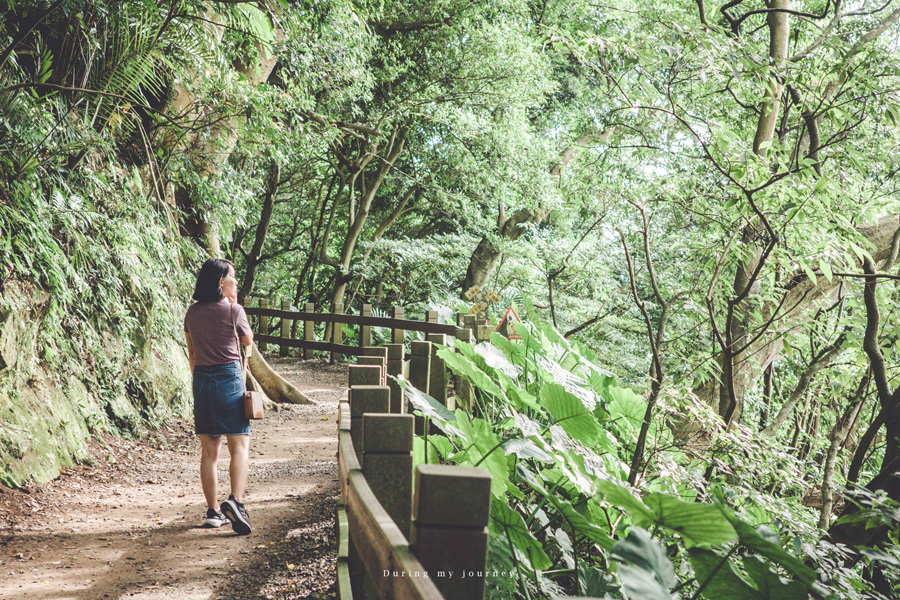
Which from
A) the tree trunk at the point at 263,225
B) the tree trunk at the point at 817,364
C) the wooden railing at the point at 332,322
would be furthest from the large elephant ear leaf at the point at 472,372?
the tree trunk at the point at 263,225

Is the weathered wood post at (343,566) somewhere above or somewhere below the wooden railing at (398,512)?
below

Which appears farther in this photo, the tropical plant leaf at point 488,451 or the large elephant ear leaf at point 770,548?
the tropical plant leaf at point 488,451

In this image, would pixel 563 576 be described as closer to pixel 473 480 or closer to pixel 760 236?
pixel 473 480

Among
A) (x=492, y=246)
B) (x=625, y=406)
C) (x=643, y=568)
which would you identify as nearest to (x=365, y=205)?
(x=492, y=246)

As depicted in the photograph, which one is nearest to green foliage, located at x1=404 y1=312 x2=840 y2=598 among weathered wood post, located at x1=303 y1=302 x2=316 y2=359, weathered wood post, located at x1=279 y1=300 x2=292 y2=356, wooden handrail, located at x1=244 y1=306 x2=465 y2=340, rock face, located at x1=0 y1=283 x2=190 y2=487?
rock face, located at x1=0 y1=283 x2=190 y2=487

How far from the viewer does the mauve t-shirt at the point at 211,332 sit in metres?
3.93

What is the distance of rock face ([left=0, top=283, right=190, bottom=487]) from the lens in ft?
14.7

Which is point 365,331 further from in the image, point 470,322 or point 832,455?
point 832,455

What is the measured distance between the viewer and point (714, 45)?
340 cm

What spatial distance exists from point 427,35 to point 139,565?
10572mm

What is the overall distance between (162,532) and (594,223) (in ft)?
19.5

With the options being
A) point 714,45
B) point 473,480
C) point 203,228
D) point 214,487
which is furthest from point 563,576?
point 203,228

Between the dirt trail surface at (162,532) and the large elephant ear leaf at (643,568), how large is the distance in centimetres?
244

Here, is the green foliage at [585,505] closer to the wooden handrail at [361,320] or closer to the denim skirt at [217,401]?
the denim skirt at [217,401]
